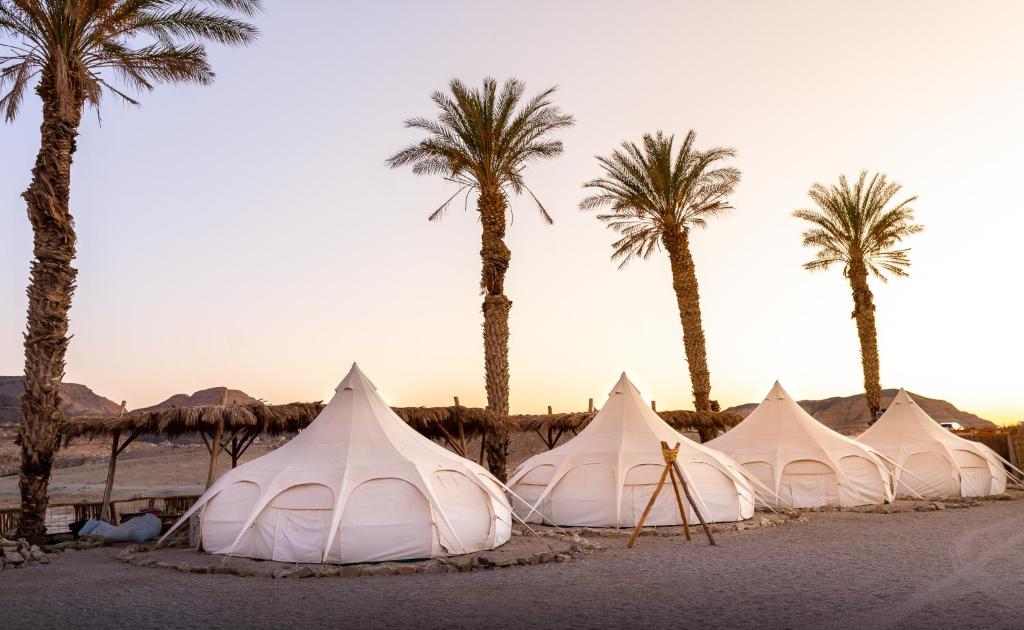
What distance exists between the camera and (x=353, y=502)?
13.5 metres

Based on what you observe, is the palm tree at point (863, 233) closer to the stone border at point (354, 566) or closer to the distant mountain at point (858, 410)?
the stone border at point (354, 566)

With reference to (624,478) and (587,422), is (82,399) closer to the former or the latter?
(587,422)

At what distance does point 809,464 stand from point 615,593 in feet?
47.2

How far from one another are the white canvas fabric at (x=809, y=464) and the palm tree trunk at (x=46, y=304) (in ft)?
57.5

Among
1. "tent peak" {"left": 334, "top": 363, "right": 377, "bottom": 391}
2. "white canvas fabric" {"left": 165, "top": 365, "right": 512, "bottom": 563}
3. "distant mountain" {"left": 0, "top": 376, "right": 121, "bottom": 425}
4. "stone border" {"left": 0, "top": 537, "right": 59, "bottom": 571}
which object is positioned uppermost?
"distant mountain" {"left": 0, "top": 376, "right": 121, "bottom": 425}

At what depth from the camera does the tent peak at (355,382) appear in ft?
53.0

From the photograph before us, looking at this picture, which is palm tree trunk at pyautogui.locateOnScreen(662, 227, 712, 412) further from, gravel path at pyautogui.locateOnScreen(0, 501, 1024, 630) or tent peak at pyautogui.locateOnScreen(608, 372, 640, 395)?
gravel path at pyautogui.locateOnScreen(0, 501, 1024, 630)

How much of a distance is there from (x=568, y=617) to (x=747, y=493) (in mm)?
11966

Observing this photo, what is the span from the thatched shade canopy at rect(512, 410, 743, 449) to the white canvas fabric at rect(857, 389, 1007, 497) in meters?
5.20

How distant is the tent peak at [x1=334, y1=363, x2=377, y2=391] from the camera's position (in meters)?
16.2

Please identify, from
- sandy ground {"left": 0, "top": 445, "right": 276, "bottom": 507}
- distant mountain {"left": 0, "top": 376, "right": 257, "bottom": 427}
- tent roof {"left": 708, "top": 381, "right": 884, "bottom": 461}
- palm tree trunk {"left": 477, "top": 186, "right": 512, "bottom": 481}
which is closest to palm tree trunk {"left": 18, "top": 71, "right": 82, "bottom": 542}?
palm tree trunk {"left": 477, "top": 186, "right": 512, "bottom": 481}

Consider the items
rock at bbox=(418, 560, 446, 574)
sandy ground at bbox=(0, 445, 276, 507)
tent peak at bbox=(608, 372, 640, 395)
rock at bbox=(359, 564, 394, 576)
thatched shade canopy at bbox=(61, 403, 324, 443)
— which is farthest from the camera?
sandy ground at bbox=(0, 445, 276, 507)

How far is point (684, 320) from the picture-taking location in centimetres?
2986

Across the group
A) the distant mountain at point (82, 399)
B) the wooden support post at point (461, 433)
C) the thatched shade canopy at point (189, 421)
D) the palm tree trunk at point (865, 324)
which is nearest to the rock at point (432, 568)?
the thatched shade canopy at point (189, 421)
